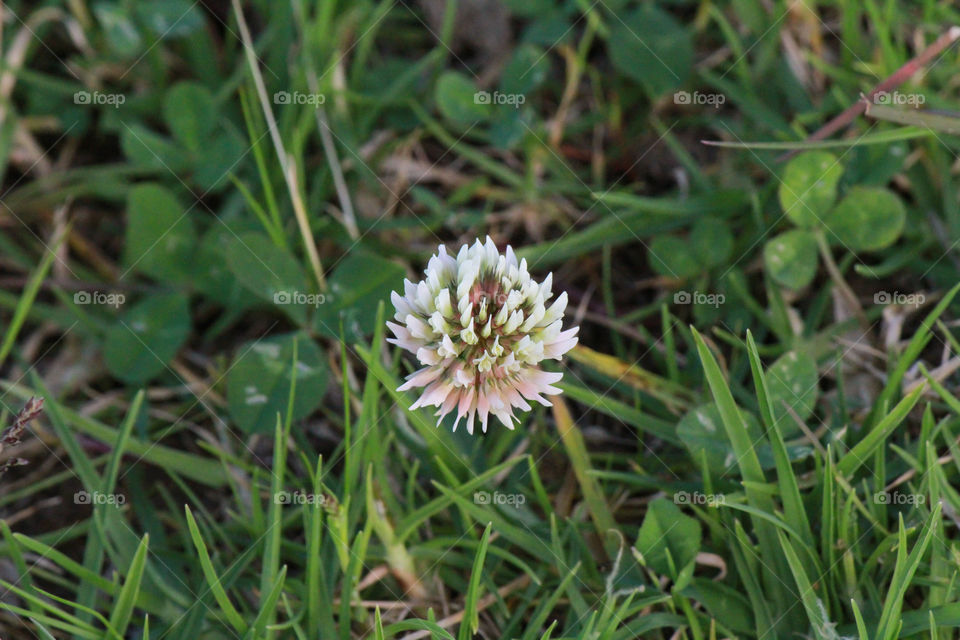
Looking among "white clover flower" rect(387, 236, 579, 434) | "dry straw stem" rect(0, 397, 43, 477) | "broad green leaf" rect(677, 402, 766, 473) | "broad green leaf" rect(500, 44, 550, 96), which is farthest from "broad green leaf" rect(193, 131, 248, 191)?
"broad green leaf" rect(677, 402, 766, 473)

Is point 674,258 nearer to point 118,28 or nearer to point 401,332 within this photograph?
point 401,332

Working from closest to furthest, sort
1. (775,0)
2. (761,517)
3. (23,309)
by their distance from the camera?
(761,517), (23,309), (775,0)

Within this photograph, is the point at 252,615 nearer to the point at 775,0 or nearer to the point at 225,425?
the point at 225,425

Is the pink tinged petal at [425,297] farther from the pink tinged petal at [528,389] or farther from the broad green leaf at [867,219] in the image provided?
the broad green leaf at [867,219]

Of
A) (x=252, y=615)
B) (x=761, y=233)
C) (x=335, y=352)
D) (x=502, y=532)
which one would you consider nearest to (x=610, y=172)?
(x=761, y=233)

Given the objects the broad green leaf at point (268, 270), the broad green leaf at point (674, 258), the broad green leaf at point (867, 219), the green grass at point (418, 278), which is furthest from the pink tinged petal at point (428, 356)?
the broad green leaf at point (867, 219)

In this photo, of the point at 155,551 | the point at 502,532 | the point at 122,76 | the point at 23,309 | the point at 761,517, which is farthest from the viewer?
the point at 122,76

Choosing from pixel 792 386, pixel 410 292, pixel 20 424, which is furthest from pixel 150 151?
pixel 792 386

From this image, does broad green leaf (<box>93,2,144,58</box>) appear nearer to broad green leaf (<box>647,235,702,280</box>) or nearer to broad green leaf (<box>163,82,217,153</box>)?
broad green leaf (<box>163,82,217,153</box>)

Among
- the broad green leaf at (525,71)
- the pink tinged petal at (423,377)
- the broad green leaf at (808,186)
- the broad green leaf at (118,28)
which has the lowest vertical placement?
the pink tinged petal at (423,377)
